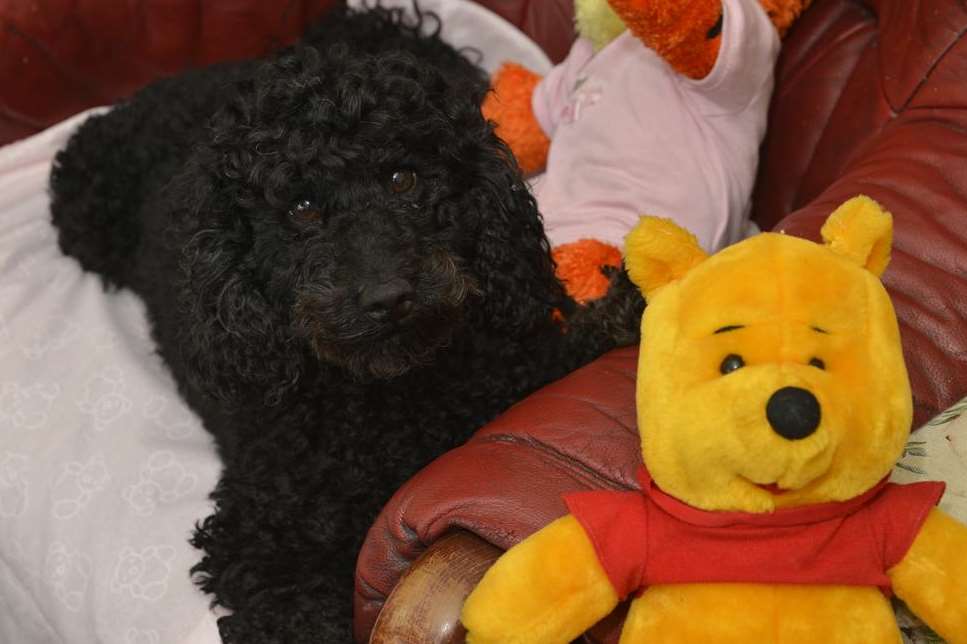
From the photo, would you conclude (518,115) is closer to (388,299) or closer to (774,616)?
(388,299)

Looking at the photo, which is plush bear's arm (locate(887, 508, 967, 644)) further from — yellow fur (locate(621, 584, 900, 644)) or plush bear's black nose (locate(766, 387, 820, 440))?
plush bear's black nose (locate(766, 387, 820, 440))

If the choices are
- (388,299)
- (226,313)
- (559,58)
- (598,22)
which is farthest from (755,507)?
(559,58)

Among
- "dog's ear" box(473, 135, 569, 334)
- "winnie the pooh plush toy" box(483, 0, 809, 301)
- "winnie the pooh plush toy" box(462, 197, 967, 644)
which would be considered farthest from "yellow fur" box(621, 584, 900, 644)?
"winnie the pooh plush toy" box(483, 0, 809, 301)

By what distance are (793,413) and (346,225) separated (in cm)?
73

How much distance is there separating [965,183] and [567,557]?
3.00 feet

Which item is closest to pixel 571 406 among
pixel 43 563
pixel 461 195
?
pixel 461 195

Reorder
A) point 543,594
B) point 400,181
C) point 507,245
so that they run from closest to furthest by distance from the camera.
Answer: point 543,594 < point 400,181 < point 507,245

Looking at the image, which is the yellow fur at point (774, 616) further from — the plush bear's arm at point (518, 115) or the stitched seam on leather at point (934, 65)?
the plush bear's arm at point (518, 115)

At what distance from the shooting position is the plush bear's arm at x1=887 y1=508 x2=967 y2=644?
0.88 m

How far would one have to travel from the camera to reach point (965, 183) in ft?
4.61

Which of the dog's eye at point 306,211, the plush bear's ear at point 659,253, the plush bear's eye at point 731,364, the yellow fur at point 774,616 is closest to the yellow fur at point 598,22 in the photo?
the dog's eye at point 306,211

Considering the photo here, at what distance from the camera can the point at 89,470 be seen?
172cm

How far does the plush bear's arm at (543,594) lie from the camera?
2.97 feet

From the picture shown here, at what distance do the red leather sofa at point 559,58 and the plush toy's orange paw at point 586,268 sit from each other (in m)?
0.39
